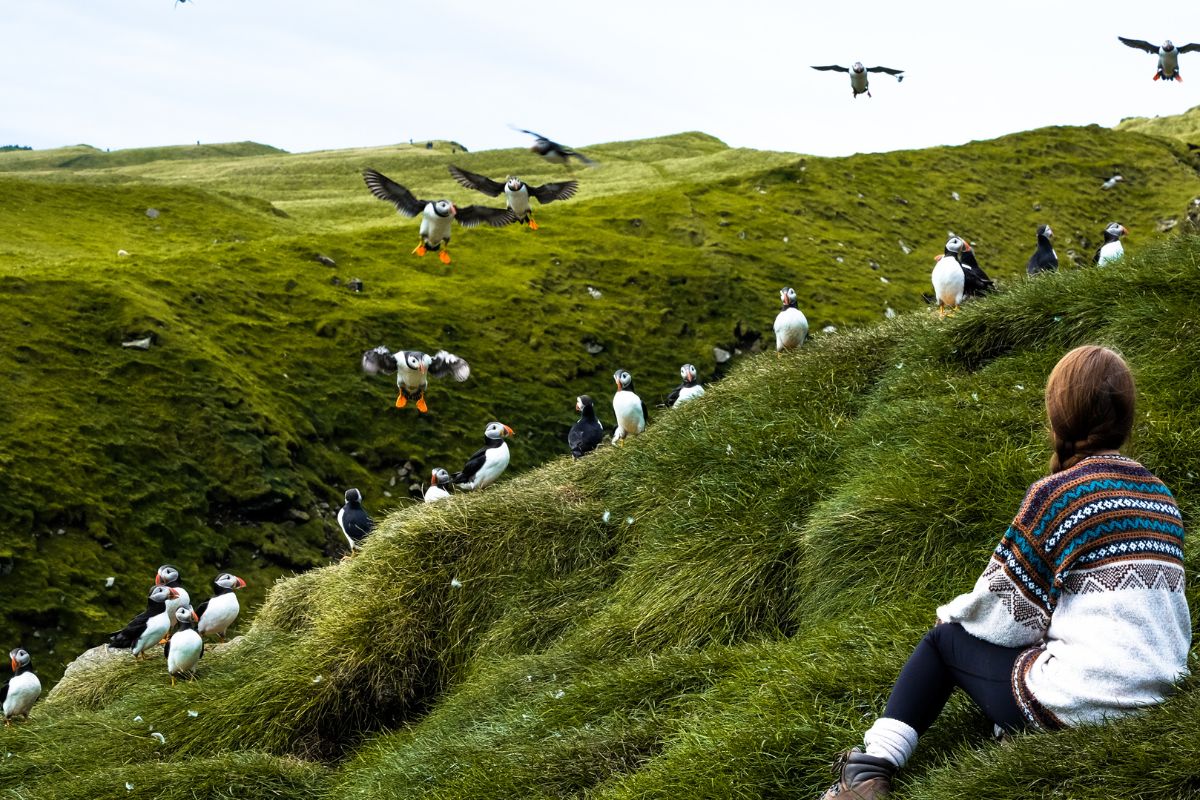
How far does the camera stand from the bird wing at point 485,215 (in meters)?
14.6

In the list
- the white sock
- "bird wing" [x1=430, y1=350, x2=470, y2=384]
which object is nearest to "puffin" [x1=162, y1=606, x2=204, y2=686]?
"bird wing" [x1=430, y1=350, x2=470, y2=384]

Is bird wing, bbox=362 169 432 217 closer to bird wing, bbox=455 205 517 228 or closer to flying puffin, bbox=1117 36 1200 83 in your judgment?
bird wing, bbox=455 205 517 228

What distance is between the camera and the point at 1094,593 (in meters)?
3.82

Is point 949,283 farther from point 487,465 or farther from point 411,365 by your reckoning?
point 411,365

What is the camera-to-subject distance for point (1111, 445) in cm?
397

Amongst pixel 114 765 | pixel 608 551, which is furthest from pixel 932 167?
pixel 114 765

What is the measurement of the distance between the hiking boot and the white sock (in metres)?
0.03

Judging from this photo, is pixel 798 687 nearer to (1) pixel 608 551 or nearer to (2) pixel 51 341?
(1) pixel 608 551

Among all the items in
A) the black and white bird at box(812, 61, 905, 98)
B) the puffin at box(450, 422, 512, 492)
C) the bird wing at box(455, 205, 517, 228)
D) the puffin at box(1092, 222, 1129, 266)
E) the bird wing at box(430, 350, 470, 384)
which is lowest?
the puffin at box(450, 422, 512, 492)

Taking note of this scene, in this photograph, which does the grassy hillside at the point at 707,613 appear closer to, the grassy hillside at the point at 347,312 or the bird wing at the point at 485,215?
the grassy hillside at the point at 347,312

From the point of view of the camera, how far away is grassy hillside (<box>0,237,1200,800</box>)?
5242 millimetres

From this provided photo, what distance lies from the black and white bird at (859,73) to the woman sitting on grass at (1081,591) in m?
12.6

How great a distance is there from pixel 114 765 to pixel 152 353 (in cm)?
1499

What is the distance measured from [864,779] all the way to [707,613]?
3326 millimetres
